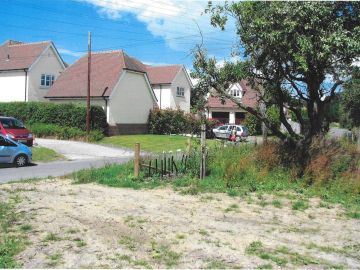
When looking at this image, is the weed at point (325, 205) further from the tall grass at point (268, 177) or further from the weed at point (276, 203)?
the weed at point (276, 203)

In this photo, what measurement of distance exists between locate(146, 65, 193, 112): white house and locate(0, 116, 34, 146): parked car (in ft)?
81.7

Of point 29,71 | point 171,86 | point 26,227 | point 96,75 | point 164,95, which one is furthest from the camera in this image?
point 164,95

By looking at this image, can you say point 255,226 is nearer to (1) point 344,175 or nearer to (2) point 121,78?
(1) point 344,175

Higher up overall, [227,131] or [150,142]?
[227,131]

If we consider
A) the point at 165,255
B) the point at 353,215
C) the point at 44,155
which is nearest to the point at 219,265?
the point at 165,255

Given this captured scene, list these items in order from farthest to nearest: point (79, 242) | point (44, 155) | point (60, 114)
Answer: point (60, 114), point (44, 155), point (79, 242)

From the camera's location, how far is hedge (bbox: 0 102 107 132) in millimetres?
35438

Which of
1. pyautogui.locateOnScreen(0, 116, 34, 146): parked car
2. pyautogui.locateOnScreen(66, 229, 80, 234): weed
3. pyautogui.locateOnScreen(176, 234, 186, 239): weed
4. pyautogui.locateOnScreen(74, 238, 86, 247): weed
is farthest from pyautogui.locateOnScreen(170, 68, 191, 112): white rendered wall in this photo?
pyautogui.locateOnScreen(74, 238, 86, 247): weed

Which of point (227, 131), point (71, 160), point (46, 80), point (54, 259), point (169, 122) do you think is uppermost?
point (46, 80)

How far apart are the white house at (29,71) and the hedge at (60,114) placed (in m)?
7.18

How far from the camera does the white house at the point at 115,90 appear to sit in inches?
1505

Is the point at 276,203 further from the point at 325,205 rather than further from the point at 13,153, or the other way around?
the point at 13,153

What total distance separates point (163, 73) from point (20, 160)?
3430cm

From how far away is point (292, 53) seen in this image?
1163cm
